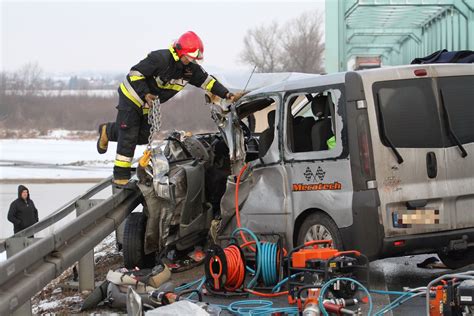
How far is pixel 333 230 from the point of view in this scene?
21.7 feet

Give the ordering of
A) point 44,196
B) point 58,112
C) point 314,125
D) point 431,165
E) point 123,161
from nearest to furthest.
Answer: point 431,165 → point 314,125 → point 123,161 → point 44,196 → point 58,112

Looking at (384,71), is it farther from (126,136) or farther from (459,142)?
(126,136)

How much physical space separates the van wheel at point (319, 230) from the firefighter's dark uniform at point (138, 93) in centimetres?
231

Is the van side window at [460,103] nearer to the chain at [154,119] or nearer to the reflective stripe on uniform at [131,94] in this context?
the chain at [154,119]

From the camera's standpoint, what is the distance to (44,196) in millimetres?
23391

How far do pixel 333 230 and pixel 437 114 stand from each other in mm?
1302

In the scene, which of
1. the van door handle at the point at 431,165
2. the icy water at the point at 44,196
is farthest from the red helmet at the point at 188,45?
the icy water at the point at 44,196

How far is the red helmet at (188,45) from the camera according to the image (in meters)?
8.47

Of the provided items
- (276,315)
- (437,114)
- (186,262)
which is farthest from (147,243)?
(437,114)

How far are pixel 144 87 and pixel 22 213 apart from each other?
19.3 ft

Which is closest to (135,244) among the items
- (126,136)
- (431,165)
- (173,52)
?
(126,136)

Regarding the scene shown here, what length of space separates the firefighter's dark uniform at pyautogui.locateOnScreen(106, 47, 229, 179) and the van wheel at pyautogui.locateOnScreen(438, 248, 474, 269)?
3.42 m

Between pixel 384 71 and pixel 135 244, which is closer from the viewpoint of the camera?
pixel 384 71

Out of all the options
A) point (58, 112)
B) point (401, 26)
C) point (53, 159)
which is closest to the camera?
point (401, 26)
